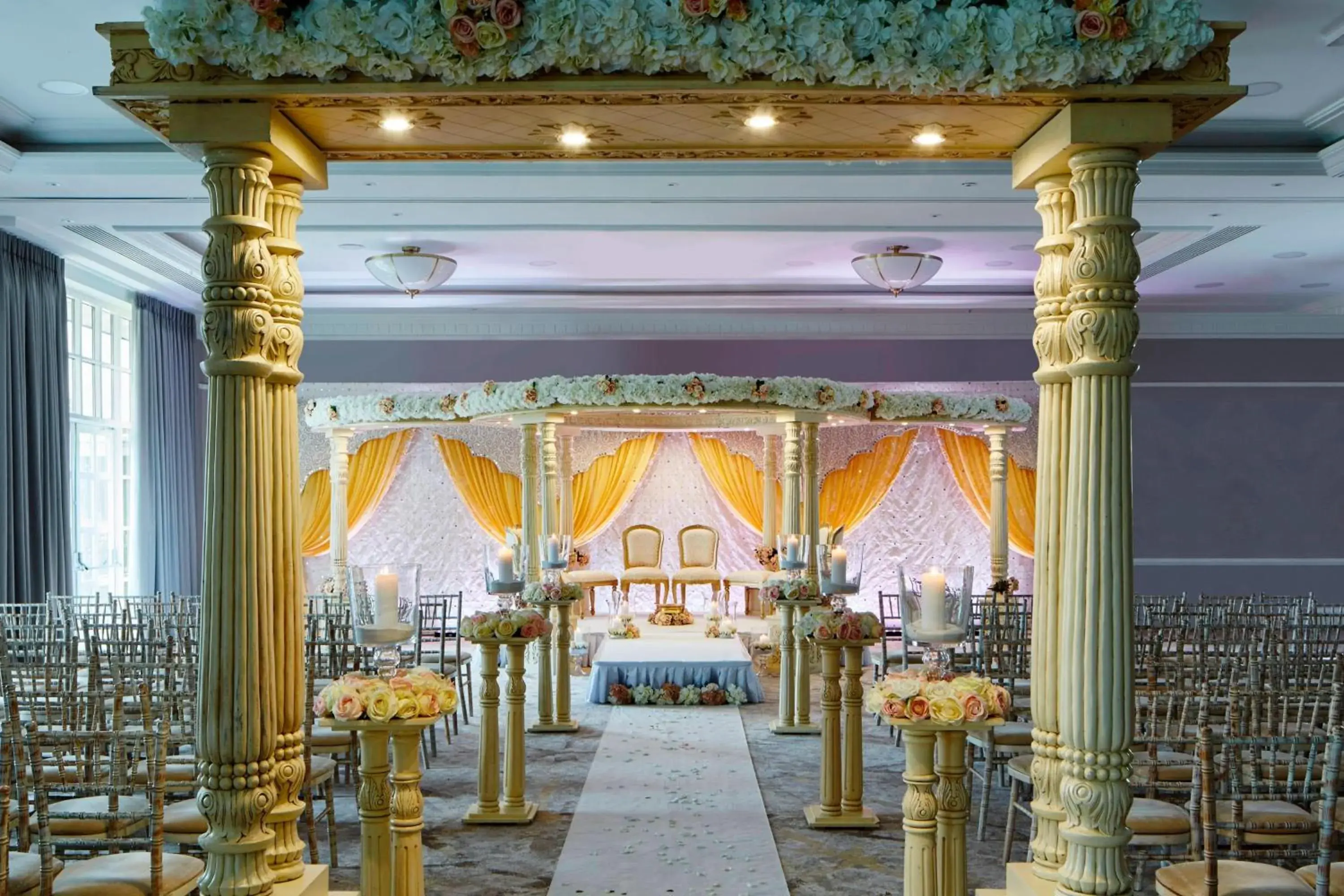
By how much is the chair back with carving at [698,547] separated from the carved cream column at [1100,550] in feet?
Result: 35.0

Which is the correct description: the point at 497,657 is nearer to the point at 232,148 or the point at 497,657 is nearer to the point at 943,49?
the point at 232,148

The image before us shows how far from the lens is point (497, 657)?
5996 millimetres

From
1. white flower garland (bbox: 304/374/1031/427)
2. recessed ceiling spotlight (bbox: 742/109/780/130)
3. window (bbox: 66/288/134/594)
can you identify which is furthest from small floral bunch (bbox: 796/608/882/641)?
window (bbox: 66/288/134/594)

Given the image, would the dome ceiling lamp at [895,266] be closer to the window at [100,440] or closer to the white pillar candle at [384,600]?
the window at [100,440]

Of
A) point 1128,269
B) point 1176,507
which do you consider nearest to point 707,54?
point 1128,269

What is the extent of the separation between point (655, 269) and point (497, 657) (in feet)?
19.9

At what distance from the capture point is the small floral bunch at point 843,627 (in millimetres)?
5770

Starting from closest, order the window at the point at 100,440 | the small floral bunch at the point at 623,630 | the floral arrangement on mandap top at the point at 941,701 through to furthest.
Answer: the floral arrangement on mandap top at the point at 941,701 < the window at the point at 100,440 < the small floral bunch at the point at 623,630

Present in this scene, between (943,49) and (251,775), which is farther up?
(943,49)

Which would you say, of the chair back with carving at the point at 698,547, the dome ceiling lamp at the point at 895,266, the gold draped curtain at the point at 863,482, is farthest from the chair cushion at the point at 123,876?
the gold draped curtain at the point at 863,482

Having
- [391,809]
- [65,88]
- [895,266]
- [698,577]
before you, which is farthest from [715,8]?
[698,577]

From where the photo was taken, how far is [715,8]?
3230mm

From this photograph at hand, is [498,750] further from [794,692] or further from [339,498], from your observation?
[339,498]

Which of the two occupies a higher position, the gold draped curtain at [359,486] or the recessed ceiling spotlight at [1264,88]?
the recessed ceiling spotlight at [1264,88]
